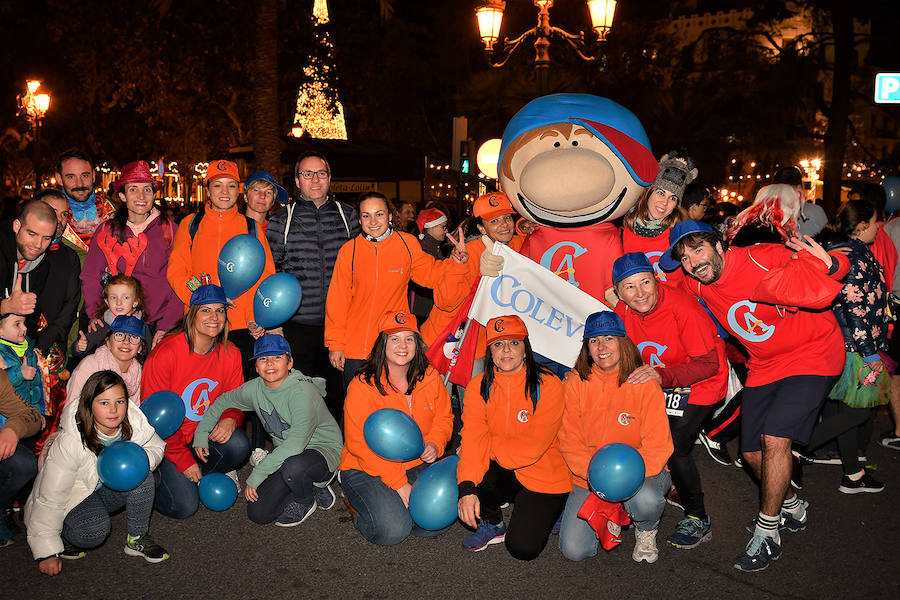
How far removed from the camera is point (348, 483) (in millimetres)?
4695

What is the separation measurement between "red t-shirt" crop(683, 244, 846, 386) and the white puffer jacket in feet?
11.6

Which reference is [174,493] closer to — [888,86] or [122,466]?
[122,466]

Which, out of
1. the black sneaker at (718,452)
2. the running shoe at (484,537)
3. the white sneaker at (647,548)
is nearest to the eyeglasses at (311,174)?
the running shoe at (484,537)

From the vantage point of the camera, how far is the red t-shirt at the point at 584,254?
5.08 meters

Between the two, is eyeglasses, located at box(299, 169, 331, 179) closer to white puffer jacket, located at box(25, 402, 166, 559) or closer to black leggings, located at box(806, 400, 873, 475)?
white puffer jacket, located at box(25, 402, 166, 559)

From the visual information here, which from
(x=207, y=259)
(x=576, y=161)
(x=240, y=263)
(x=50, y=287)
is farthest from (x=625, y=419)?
(x=50, y=287)

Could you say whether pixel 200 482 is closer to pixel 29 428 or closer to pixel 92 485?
pixel 92 485

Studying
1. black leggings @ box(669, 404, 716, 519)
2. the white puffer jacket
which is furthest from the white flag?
the white puffer jacket

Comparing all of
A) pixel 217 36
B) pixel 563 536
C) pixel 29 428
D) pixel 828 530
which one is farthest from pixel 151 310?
pixel 217 36

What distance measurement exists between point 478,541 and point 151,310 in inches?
120

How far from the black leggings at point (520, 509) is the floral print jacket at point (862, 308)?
221cm

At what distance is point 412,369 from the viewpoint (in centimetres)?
479

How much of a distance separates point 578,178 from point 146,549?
328cm

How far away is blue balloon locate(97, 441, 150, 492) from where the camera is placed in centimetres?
415
